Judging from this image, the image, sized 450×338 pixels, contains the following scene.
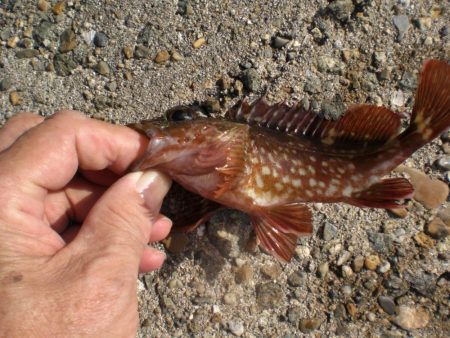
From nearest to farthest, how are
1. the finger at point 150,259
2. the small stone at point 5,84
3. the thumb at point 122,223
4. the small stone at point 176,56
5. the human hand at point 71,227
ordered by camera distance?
the human hand at point 71,227 → the thumb at point 122,223 → the finger at point 150,259 → the small stone at point 176,56 → the small stone at point 5,84

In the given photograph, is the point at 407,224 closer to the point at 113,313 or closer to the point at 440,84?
the point at 440,84

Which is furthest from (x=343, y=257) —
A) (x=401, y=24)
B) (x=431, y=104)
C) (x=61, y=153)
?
(x=61, y=153)

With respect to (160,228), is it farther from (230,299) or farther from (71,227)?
(230,299)

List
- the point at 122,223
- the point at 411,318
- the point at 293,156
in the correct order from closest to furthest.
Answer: the point at 122,223 < the point at 293,156 < the point at 411,318

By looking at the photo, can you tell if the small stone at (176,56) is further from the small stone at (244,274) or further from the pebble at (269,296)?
the pebble at (269,296)

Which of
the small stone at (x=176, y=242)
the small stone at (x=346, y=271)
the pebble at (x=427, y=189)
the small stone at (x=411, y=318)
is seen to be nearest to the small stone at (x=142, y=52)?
the small stone at (x=176, y=242)

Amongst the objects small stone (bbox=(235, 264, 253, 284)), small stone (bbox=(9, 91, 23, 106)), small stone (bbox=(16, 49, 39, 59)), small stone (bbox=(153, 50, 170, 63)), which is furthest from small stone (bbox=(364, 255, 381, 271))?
small stone (bbox=(16, 49, 39, 59))
